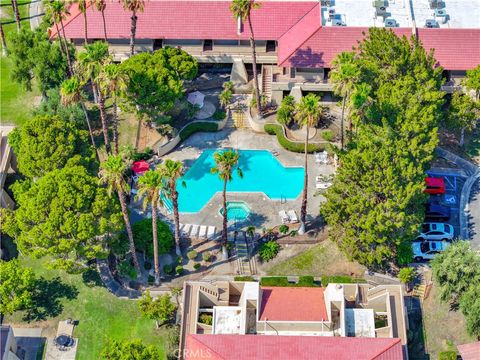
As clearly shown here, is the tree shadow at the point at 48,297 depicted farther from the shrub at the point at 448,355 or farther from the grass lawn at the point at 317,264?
the shrub at the point at 448,355

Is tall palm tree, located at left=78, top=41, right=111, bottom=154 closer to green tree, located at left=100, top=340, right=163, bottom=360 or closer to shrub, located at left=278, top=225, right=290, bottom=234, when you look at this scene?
shrub, located at left=278, top=225, right=290, bottom=234

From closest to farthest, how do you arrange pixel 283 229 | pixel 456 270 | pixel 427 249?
1. pixel 456 270
2. pixel 427 249
3. pixel 283 229

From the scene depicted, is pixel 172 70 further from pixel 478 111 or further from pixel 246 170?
pixel 478 111

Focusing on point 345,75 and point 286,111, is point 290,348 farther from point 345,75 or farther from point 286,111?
point 286,111

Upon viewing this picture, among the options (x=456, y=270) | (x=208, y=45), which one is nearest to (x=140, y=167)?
(x=208, y=45)

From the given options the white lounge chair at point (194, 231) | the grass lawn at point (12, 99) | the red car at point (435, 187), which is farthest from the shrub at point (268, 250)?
the grass lawn at point (12, 99)

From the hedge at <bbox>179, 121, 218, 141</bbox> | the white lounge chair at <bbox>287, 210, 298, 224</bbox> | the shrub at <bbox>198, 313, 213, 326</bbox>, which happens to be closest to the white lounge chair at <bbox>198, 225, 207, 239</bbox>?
the white lounge chair at <bbox>287, 210, 298, 224</bbox>

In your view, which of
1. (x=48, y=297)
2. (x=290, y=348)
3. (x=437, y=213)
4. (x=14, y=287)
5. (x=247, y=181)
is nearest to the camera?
(x=290, y=348)
